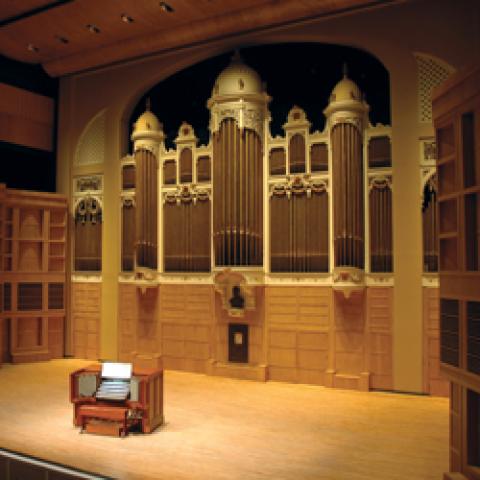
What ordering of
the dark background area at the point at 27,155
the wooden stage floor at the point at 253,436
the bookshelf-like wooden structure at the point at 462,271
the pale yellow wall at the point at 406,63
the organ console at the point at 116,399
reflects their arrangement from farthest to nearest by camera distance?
the dark background area at the point at 27,155 → the pale yellow wall at the point at 406,63 → the organ console at the point at 116,399 → the wooden stage floor at the point at 253,436 → the bookshelf-like wooden structure at the point at 462,271

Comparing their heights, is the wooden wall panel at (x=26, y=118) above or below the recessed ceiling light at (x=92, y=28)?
below

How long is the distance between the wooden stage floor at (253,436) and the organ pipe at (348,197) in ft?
6.03

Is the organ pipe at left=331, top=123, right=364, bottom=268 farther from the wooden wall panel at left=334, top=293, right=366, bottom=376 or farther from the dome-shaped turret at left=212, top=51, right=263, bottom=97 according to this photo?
the dome-shaped turret at left=212, top=51, right=263, bottom=97

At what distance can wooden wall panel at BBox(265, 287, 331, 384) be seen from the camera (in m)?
7.80

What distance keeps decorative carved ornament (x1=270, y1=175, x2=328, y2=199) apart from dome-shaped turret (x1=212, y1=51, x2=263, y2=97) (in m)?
1.41

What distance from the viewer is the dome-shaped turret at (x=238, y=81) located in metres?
8.12

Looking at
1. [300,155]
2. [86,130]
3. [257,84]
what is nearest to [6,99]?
[86,130]

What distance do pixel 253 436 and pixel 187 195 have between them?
434 centimetres

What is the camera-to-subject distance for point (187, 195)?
28.8 feet

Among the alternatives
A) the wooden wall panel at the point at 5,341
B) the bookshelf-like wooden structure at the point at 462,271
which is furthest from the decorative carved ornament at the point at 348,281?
the wooden wall panel at the point at 5,341

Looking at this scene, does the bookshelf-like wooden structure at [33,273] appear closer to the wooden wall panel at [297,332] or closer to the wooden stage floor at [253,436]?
the wooden stage floor at [253,436]

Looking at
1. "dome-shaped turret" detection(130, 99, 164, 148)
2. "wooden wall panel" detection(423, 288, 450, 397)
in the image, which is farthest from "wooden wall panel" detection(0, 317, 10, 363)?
"wooden wall panel" detection(423, 288, 450, 397)

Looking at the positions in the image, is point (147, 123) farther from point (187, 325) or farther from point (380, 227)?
point (380, 227)

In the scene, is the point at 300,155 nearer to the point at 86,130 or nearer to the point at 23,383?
the point at 86,130
